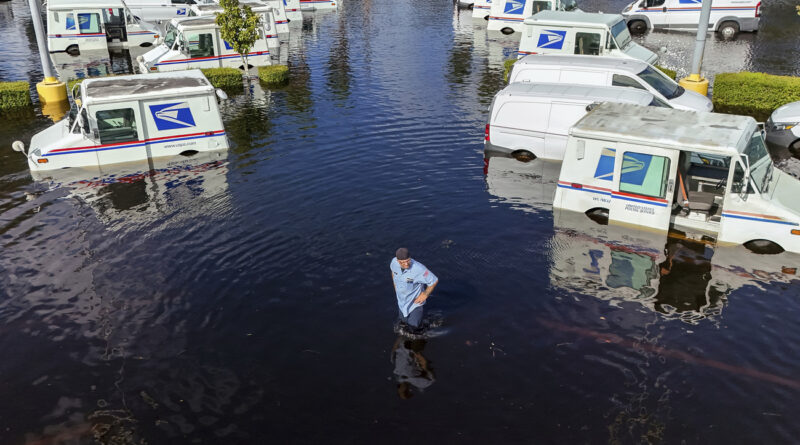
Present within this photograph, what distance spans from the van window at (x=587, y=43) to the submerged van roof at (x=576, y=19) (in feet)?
1.61

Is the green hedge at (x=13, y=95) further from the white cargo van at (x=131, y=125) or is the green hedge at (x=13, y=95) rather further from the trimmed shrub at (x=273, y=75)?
the trimmed shrub at (x=273, y=75)

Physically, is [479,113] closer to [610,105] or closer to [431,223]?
[610,105]

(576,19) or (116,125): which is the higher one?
(576,19)

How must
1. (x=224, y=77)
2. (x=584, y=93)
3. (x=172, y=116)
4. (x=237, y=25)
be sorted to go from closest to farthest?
(x=584, y=93), (x=172, y=116), (x=224, y=77), (x=237, y=25)

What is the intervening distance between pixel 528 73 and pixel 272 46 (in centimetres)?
2002

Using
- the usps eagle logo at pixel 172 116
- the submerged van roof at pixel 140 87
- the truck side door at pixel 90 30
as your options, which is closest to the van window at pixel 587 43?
the submerged van roof at pixel 140 87

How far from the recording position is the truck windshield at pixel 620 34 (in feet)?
93.7

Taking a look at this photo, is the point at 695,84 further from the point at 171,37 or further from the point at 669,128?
the point at 171,37

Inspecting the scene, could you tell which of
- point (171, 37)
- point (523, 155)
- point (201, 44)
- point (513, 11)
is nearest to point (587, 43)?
point (523, 155)

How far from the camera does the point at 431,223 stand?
16.0 metres

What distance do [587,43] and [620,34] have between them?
1530mm

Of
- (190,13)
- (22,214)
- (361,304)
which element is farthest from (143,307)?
(190,13)

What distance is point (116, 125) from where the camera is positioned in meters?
19.5

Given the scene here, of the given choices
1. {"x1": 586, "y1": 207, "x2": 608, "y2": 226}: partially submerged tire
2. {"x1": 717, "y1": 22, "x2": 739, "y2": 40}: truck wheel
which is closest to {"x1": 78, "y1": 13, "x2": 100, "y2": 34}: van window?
{"x1": 586, "y1": 207, "x2": 608, "y2": 226}: partially submerged tire
